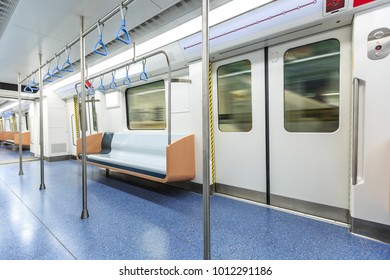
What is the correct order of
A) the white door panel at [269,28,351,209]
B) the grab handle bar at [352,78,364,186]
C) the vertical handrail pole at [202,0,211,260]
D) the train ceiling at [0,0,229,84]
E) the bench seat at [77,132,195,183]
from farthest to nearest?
the bench seat at [77,132,195,183]
the train ceiling at [0,0,229,84]
the white door panel at [269,28,351,209]
the grab handle bar at [352,78,364,186]
the vertical handrail pole at [202,0,211,260]

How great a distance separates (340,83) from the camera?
222 centimetres

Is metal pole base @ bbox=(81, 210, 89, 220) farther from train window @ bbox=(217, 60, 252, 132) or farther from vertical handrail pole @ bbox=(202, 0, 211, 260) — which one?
train window @ bbox=(217, 60, 252, 132)

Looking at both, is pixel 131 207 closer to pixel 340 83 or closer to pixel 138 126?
pixel 138 126

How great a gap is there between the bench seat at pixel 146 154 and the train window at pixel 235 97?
68cm

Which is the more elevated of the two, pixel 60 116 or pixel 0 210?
pixel 60 116

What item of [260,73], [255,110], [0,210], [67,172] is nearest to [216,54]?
[260,73]

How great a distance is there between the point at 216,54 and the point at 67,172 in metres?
4.78

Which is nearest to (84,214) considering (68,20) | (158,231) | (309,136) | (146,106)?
(158,231)

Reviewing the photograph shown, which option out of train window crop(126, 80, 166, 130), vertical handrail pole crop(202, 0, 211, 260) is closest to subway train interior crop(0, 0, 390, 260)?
vertical handrail pole crop(202, 0, 211, 260)

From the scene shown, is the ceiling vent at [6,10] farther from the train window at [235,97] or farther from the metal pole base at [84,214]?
the train window at [235,97]

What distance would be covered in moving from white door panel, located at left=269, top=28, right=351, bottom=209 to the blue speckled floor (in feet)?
1.28

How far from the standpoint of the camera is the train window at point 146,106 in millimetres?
4406

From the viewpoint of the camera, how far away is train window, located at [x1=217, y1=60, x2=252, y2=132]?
9.80 ft

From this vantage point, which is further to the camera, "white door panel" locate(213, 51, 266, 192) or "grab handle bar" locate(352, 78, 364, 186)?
"white door panel" locate(213, 51, 266, 192)
